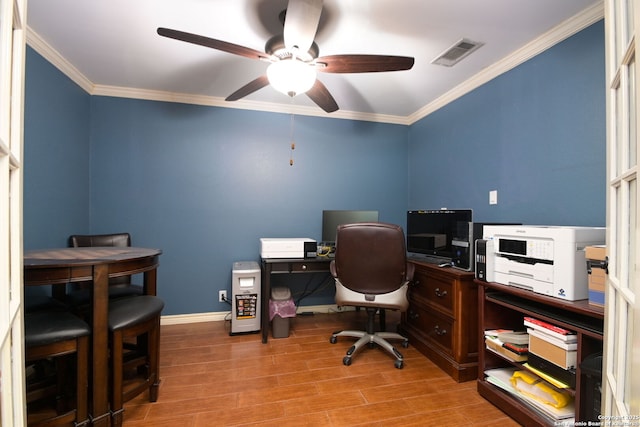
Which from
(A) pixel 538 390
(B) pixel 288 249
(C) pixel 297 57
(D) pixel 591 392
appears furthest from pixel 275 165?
(D) pixel 591 392

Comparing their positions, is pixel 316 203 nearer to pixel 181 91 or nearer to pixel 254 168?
pixel 254 168

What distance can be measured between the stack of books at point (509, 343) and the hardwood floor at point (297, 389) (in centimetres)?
34

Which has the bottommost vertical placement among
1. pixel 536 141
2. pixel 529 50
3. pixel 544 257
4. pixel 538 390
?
pixel 538 390

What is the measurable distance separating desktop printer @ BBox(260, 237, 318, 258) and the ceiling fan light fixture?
146cm

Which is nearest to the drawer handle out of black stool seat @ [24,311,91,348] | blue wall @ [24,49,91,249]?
black stool seat @ [24,311,91,348]

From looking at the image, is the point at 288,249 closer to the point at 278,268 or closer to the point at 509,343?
the point at 278,268

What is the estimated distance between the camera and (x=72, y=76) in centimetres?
242

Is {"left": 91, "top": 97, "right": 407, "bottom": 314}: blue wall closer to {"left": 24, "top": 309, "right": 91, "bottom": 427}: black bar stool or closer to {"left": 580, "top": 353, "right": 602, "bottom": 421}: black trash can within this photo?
{"left": 24, "top": 309, "right": 91, "bottom": 427}: black bar stool

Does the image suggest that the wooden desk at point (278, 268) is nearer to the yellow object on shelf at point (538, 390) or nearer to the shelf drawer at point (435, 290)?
the shelf drawer at point (435, 290)

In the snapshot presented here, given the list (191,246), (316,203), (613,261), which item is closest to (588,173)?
(613,261)

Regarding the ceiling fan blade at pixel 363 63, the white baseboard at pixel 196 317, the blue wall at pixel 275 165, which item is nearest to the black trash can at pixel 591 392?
the blue wall at pixel 275 165

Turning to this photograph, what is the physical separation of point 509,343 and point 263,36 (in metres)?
2.51

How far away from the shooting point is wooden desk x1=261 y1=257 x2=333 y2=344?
2520 mm

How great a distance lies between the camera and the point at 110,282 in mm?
2424
